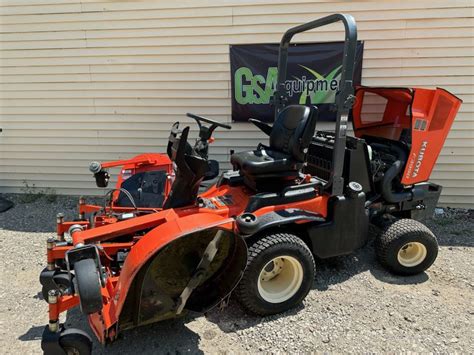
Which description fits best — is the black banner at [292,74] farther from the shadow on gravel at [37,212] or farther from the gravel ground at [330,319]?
the shadow on gravel at [37,212]

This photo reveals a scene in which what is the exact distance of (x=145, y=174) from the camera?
12.7 ft

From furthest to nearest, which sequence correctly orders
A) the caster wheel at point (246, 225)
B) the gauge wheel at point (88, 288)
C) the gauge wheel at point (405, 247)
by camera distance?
the gauge wheel at point (405, 247)
the caster wheel at point (246, 225)
the gauge wheel at point (88, 288)

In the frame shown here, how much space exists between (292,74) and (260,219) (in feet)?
8.56

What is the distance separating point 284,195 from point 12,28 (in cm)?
456

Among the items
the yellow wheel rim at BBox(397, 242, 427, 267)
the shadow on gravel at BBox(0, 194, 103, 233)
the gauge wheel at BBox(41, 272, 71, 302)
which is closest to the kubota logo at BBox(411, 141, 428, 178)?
the yellow wheel rim at BBox(397, 242, 427, 267)

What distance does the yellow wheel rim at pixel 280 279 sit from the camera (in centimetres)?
277

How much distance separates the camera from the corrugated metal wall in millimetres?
4602

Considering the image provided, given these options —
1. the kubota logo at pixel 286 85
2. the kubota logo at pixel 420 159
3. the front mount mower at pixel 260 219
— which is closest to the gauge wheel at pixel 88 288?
the front mount mower at pixel 260 219

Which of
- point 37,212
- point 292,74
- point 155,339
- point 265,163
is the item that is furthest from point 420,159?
point 37,212

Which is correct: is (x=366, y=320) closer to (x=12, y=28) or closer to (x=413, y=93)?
(x=413, y=93)

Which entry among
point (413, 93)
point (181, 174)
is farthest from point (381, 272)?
point (181, 174)

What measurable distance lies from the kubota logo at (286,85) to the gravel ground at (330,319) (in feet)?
6.91

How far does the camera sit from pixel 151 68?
5.00 meters

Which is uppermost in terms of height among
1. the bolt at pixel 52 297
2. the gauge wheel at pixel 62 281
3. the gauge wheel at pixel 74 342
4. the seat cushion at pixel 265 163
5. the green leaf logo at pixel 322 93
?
the green leaf logo at pixel 322 93
